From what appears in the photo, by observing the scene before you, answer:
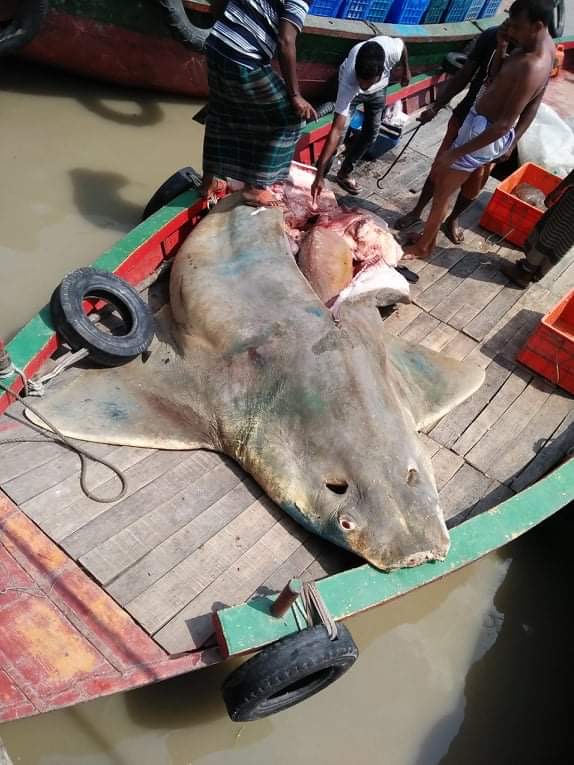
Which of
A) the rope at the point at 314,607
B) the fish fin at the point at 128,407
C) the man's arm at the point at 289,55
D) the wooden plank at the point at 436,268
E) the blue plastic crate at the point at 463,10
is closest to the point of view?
the rope at the point at 314,607

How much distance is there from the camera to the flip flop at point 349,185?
643cm

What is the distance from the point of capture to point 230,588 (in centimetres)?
336

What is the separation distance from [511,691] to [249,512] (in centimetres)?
235

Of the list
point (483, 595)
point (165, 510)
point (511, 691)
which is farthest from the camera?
point (483, 595)

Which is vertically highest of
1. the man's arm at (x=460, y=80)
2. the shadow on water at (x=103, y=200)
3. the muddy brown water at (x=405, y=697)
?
the man's arm at (x=460, y=80)

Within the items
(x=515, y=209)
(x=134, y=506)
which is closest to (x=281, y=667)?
(x=134, y=506)

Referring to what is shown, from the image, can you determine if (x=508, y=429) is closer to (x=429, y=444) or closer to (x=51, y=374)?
(x=429, y=444)

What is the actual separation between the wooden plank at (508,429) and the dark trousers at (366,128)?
3.10m

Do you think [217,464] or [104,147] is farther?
[104,147]

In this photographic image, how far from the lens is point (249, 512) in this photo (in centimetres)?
368

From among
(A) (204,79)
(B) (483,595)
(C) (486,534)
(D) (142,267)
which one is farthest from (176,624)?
(A) (204,79)

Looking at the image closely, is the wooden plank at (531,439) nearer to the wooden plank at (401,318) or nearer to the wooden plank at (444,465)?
the wooden plank at (444,465)

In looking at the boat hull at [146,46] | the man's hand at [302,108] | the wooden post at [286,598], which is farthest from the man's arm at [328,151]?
the wooden post at [286,598]

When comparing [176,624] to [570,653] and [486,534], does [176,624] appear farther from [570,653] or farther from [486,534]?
[570,653]
